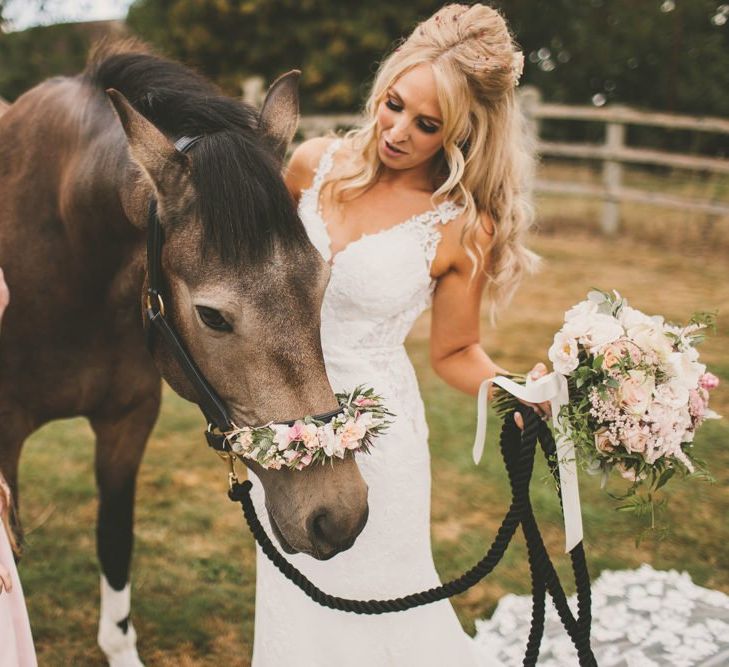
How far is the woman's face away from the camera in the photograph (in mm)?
2324

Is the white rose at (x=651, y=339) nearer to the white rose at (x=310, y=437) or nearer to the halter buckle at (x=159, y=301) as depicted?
the white rose at (x=310, y=437)

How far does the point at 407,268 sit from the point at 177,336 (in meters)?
0.81

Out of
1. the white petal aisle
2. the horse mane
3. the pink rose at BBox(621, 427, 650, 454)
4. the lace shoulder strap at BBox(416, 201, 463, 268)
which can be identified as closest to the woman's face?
the lace shoulder strap at BBox(416, 201, 463, 268)

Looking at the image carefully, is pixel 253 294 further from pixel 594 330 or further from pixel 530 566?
pixel 530 566

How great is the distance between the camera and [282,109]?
2.17m

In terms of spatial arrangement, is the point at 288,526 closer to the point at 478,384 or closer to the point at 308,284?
the point at 308,284

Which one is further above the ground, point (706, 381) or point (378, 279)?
point (378, 279)

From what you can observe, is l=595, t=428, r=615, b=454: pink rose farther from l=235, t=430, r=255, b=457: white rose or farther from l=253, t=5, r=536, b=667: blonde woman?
l=235, t=430, r=255, b=457: white rose

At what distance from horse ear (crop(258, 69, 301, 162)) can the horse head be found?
0.83 feet

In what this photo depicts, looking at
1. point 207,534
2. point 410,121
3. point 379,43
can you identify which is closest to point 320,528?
point 410,121

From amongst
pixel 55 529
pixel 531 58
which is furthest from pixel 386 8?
pixel 55 529

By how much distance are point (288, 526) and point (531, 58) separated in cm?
1753

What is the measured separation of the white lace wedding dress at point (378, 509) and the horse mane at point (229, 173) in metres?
0.54

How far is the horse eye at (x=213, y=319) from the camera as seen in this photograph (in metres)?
1.79
